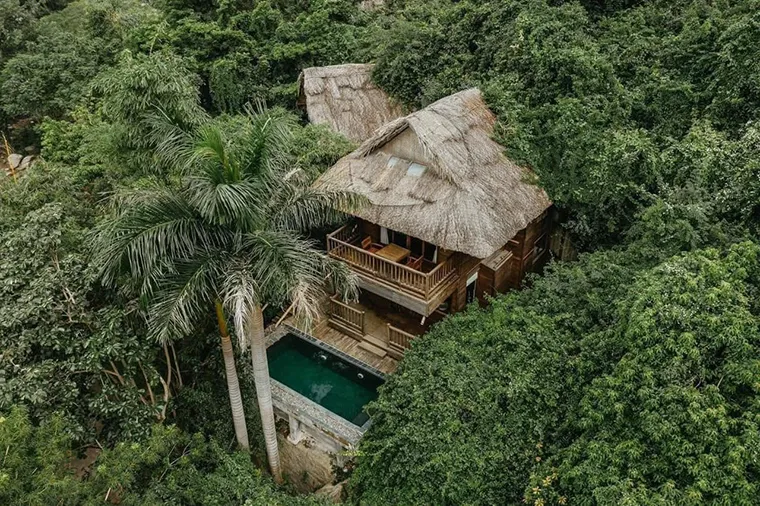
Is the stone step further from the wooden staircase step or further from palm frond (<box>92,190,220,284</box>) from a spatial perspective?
palm frond (<box>92,190,220,284</box>)

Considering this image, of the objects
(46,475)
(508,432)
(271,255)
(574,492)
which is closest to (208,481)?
(46,475)

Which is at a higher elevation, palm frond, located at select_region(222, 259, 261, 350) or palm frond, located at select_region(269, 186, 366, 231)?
palm frond, located at select_region(269, 186, 366, 231)

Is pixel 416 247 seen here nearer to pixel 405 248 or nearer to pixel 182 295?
pixel 405 248

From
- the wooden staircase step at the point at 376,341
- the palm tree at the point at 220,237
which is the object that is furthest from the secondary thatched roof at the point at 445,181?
the palm tree at the point at 220,237

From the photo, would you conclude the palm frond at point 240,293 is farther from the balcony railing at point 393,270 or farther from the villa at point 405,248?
the balcony railing at point 393,270

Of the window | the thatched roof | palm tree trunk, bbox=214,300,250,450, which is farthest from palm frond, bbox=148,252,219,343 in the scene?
the thatched roof

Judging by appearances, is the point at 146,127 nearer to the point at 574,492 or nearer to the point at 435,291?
the point at 435,291
